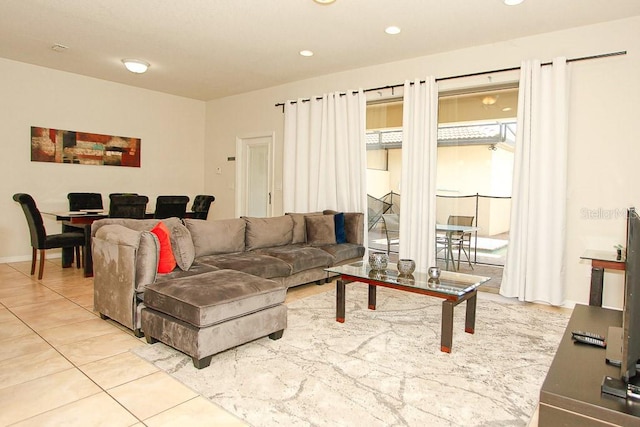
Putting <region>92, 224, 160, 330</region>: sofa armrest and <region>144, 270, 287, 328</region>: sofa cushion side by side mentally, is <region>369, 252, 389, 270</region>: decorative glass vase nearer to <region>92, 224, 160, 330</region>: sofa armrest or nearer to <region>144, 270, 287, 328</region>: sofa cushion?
<region>144, 270, 287, 328</region>: sofa cushion

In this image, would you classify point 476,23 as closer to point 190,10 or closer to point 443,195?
point 443,195

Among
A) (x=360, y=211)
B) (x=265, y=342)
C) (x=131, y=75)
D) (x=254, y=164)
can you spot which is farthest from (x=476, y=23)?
(x=131, y=75)

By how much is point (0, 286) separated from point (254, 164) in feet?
13.2

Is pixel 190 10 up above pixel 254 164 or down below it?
above

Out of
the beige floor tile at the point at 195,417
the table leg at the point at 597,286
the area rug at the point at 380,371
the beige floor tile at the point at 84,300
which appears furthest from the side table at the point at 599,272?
the beige floor tile at the point at 84,300

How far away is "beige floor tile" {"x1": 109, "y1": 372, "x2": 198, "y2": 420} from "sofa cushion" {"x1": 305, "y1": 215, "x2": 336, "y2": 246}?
295 centimetres

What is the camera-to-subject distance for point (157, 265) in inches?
120

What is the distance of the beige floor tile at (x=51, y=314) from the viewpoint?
3.25 m

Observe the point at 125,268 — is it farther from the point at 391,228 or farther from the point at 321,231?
the point at 391,228

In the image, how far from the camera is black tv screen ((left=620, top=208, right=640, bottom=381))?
1155 millimetres

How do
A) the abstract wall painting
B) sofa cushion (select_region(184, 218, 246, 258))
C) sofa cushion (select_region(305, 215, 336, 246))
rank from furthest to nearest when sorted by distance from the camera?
the abstract wall painting, sofa cushion (select_region(305, 215, 336, 246)), sofa cushion (select_region(184, 218, 246, 258))

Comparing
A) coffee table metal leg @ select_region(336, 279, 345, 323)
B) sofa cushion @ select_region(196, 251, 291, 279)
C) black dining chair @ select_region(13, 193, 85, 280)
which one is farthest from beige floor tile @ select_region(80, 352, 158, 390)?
black dining chair @ select_region(13, 193, 85, 280)

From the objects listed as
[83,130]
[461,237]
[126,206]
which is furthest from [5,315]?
[461,237]

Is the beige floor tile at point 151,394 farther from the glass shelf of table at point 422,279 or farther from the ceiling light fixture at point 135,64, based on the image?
the ceiling light fixture at point 135,64
